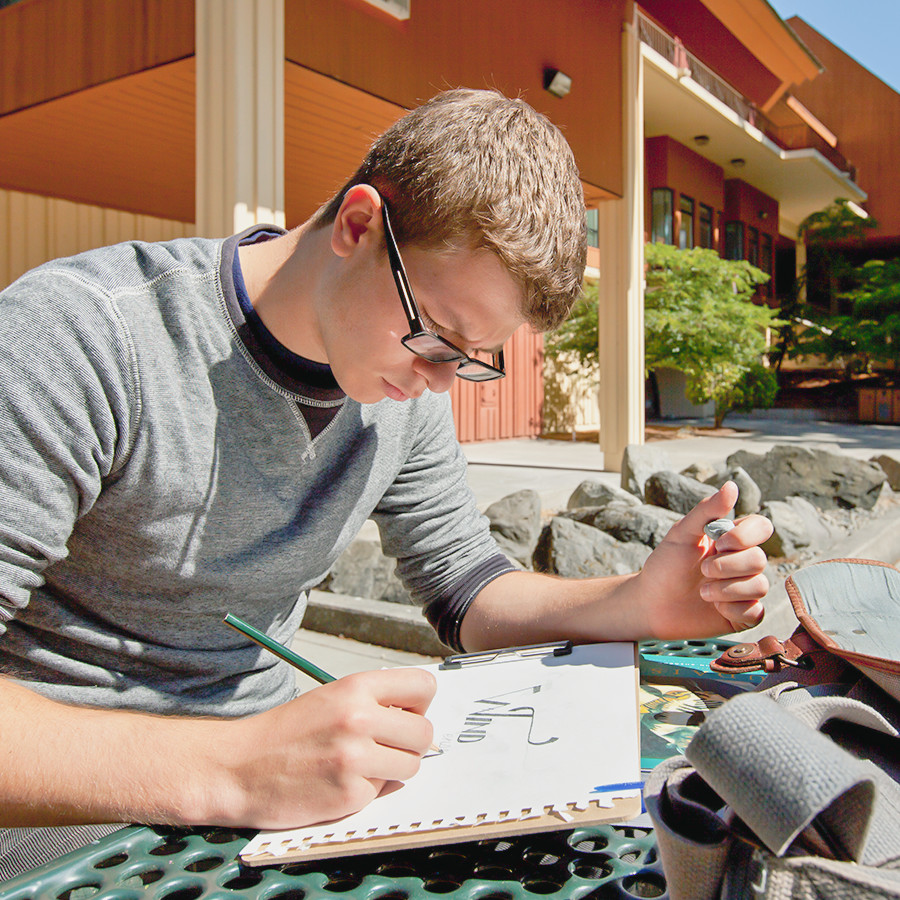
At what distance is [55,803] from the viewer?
35.0 inches

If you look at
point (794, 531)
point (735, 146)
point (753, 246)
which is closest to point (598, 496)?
point (794, 531)

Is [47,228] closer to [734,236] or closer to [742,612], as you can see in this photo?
[742,612]

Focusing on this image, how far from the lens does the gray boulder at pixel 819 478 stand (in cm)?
630

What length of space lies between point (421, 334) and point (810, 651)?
0.72 m

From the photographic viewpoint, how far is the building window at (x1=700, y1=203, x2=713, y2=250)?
18406 millimetres

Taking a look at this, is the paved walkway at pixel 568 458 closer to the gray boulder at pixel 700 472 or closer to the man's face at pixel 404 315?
the gray boulder at pixel 700 472

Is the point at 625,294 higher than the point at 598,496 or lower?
higher

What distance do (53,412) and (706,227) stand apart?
63.9 ft

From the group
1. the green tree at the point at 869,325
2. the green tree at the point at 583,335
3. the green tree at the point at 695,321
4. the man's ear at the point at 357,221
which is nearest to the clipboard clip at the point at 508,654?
the man's ear at the point at 357,221

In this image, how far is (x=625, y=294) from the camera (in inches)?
364

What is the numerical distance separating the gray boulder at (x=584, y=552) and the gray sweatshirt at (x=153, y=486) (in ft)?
9.00

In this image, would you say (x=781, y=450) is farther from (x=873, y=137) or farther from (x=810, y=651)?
(x=873, y=137)

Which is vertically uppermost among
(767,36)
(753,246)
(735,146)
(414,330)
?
(767,36)

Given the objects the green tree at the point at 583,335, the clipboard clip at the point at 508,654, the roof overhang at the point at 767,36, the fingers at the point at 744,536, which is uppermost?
the roof overhang at the point at 767,36
